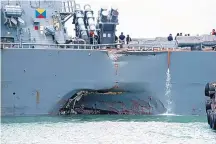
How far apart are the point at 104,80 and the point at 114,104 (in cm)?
189

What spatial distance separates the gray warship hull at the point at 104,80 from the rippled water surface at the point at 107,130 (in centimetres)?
116

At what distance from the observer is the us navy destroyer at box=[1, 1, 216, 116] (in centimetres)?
3362

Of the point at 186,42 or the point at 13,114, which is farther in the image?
the point at 186,42

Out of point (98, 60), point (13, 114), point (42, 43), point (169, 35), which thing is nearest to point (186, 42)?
point (169, 35)

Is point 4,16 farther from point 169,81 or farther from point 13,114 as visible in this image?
point 169,81

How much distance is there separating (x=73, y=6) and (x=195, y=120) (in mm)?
10731

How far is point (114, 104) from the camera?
35.5m

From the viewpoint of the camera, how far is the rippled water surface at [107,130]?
2523 centimetres

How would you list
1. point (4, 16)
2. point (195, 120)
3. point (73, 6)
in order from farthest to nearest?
point (73, 6), point (4, 16), point (195, 120)

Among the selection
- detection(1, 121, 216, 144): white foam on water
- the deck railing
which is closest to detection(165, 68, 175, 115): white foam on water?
the deck railing

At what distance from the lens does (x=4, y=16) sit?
116 feet

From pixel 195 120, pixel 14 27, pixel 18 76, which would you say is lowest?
pixel 195 120

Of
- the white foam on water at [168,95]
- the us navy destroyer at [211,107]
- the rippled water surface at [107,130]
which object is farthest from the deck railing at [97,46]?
the us navy destroyer at [211,107]

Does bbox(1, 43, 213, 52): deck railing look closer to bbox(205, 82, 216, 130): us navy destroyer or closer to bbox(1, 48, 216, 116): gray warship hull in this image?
bbox(1, 48, 216, 116): gray warship hull
